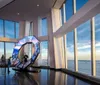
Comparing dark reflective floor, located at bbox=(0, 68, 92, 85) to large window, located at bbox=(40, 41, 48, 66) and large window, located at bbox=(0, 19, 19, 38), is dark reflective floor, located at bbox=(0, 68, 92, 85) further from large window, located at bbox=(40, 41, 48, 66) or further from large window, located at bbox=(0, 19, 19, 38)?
large window, located at bbox=(0, 19, 19, 38)

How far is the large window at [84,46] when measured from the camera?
7.48 m

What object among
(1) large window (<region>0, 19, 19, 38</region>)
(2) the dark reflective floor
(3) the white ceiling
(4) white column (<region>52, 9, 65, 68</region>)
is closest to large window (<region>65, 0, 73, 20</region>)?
(3) the white ceiling

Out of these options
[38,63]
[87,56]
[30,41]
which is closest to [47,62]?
[38,63]

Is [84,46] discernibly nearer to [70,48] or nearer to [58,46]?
[70,48]

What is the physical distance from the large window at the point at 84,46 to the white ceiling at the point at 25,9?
378 centimetres

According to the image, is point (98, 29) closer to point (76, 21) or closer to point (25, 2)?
point (76, 21)

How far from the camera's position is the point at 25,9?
1250 centimetres

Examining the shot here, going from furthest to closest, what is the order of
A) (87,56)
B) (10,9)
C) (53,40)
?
(10,9)
(53,40)
(87,56)

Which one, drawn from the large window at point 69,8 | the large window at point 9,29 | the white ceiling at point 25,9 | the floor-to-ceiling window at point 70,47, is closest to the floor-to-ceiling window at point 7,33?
the large window at point 9,29

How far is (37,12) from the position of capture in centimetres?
1324

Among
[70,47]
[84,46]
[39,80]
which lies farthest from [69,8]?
[39,80]

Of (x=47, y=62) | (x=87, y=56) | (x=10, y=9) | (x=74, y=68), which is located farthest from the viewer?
(x=47, y=62)

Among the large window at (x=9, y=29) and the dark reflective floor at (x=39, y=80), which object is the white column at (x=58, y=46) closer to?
the dark reflective floor at (x=39, y=80)

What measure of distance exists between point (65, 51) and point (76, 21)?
14.4ft
